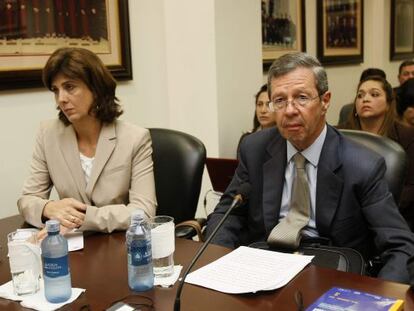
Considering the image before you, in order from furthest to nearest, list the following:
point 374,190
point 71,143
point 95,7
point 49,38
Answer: point 95,7, point 49,38, point 71,143, point 374,190

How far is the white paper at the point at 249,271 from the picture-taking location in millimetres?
1246

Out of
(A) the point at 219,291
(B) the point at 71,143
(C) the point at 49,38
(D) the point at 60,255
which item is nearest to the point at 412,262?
(A) the point at 219,291

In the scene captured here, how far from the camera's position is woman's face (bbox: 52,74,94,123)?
202cm

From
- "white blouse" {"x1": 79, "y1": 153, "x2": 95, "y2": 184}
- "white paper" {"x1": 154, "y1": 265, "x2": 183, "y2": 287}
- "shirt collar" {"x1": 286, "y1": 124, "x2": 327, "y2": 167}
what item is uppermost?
"shirt collar" {"x1": 286, "y1": 124, "x2": 327, "y2": 167}

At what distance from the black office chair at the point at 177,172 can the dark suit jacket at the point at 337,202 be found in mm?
263

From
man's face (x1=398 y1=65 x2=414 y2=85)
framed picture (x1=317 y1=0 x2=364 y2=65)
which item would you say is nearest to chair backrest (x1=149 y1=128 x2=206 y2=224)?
framed picture (x1=317 y1=0 x2=364 y2=65)

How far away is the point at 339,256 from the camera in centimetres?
152

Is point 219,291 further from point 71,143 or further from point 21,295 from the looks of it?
point 71,143

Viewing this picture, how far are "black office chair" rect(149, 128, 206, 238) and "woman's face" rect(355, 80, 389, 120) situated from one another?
63.1 inches

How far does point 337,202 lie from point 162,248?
0.70 meters

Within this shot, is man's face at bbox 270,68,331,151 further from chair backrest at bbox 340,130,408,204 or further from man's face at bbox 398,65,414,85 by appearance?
man's face at bbox 398,65,414,85

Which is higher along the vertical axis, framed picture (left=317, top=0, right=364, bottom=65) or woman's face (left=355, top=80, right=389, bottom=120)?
framed picture (left=317, top=0, right=364, bottom=65)

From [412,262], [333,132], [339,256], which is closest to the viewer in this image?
[412,262]

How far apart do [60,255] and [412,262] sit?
0.92 metres
